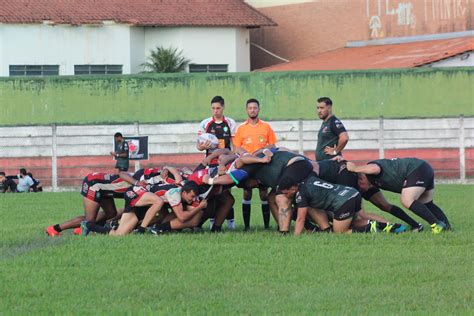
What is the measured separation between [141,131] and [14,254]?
839 inches

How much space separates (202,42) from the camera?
5431 cm

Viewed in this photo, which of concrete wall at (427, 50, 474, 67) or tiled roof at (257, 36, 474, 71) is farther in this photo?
tiled roof at (257, 36, 474, 71)

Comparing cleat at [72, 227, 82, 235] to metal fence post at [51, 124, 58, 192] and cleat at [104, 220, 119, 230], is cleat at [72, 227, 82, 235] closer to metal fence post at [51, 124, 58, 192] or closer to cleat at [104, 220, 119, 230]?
cleat at [104, 220, 119, 230]

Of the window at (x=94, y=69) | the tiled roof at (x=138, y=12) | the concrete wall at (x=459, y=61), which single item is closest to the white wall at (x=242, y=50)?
the tiled roof at (x=138, y=12)

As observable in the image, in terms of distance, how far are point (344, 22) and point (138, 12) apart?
9955 mm

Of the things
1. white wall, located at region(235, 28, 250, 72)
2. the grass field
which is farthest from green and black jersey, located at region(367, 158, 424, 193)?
white wall, located at region(235, 28, 250, 72)

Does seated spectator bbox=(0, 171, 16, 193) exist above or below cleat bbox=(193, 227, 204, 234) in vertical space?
below

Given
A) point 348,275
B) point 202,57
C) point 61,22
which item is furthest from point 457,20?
point 348,275

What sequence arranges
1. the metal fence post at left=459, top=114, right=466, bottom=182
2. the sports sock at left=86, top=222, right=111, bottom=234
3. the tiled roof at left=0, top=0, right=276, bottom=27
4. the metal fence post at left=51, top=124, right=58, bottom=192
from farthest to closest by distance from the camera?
the tiled roof at left=0, top=0, right=276, bottom=27 → the metal fence post at left=51, top=124, right=58, bottom=192 → the metal fence post at left=459, top=114, right=466, bottom=182 → the sports sock at left=86, top=222, right=111, bottom=234

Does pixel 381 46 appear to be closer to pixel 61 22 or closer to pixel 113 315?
pixel 61 22

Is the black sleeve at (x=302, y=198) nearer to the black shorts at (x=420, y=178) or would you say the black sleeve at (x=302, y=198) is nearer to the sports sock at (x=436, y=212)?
the black shorts at (x=420, y=178)

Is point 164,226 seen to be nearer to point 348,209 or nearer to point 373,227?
point 348,209

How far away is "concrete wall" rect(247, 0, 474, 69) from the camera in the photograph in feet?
172

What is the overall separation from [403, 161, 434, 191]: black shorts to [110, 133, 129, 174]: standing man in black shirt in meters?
15.3
